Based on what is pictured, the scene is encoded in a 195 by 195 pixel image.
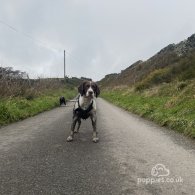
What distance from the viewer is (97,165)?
6043 millimetres

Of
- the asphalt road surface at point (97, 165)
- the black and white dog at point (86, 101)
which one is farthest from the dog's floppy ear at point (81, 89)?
the asphalt road surface at point (97, 165)

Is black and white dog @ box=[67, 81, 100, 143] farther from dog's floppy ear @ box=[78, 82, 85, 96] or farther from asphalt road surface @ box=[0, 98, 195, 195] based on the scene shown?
asphalt road surface @ box=[0, 98, 195, 195]

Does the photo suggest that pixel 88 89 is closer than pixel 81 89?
Yes

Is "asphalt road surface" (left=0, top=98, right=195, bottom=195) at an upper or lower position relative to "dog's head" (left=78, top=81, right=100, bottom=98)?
lower

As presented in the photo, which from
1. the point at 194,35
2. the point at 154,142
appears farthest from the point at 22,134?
the point at 194,35

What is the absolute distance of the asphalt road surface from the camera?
476cm

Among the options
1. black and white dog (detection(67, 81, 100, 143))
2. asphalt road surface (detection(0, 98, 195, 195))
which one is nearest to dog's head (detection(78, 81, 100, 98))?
black and white dog (detection(67, 81, 100, 143))

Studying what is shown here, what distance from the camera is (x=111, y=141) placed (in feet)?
28.7

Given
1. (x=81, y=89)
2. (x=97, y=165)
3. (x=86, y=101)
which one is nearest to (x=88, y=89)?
(x=81, y=89)

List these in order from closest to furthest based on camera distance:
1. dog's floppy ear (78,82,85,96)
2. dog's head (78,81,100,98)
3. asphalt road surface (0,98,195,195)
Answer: asphalt road surface (0,98,195,195) < dog's head (78,81,100,98) < dog's floppy ear (78,82,85,96)

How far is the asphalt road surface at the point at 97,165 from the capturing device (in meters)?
4.76

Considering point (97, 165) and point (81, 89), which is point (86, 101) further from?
point (97, 165)

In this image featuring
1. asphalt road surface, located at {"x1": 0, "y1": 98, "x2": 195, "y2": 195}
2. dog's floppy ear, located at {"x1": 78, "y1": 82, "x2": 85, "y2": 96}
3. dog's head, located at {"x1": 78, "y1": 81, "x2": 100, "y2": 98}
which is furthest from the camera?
dog's floppy ear, located at {"x1": 78, "y1": 82, "x2": 85, "y2": 96}

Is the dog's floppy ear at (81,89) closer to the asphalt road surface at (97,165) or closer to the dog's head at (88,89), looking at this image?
the dog's head at (88,89)
